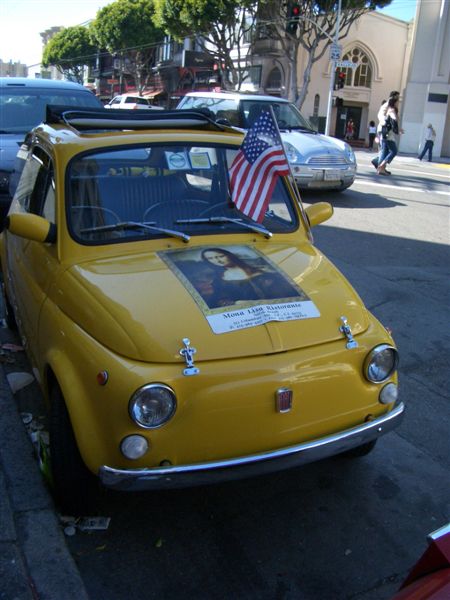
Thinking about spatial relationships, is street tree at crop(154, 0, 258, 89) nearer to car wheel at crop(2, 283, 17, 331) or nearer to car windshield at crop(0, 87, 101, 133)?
car windshield at crop(0, 87, 101, 133)

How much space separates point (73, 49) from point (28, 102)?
228 ft

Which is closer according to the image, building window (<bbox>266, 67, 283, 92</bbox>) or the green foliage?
building window (<bbox>266, 67, 283, 92</bbox>)

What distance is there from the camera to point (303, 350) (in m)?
2.85

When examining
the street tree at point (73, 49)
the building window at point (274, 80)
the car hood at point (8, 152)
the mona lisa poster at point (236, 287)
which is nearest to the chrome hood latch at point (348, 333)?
the mona lisa poster at point (236, 287)

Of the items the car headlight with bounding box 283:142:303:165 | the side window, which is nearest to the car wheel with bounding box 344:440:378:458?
the side window

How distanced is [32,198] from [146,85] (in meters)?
57.8

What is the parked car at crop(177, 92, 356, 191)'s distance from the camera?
11.3 metres

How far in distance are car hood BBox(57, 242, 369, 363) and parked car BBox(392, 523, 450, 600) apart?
3.91ft

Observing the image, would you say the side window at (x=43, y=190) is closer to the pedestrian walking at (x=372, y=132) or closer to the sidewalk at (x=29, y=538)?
the sidewalk at (x=29, y=538)

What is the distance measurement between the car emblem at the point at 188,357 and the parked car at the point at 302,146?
886cm

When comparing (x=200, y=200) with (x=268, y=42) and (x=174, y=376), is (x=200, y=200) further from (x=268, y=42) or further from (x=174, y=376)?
(x=268, y=42)

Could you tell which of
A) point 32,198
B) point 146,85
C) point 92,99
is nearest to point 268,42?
point 146,85

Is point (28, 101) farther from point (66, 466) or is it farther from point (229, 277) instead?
point (66, 466)

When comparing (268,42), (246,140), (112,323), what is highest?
(268,42)
